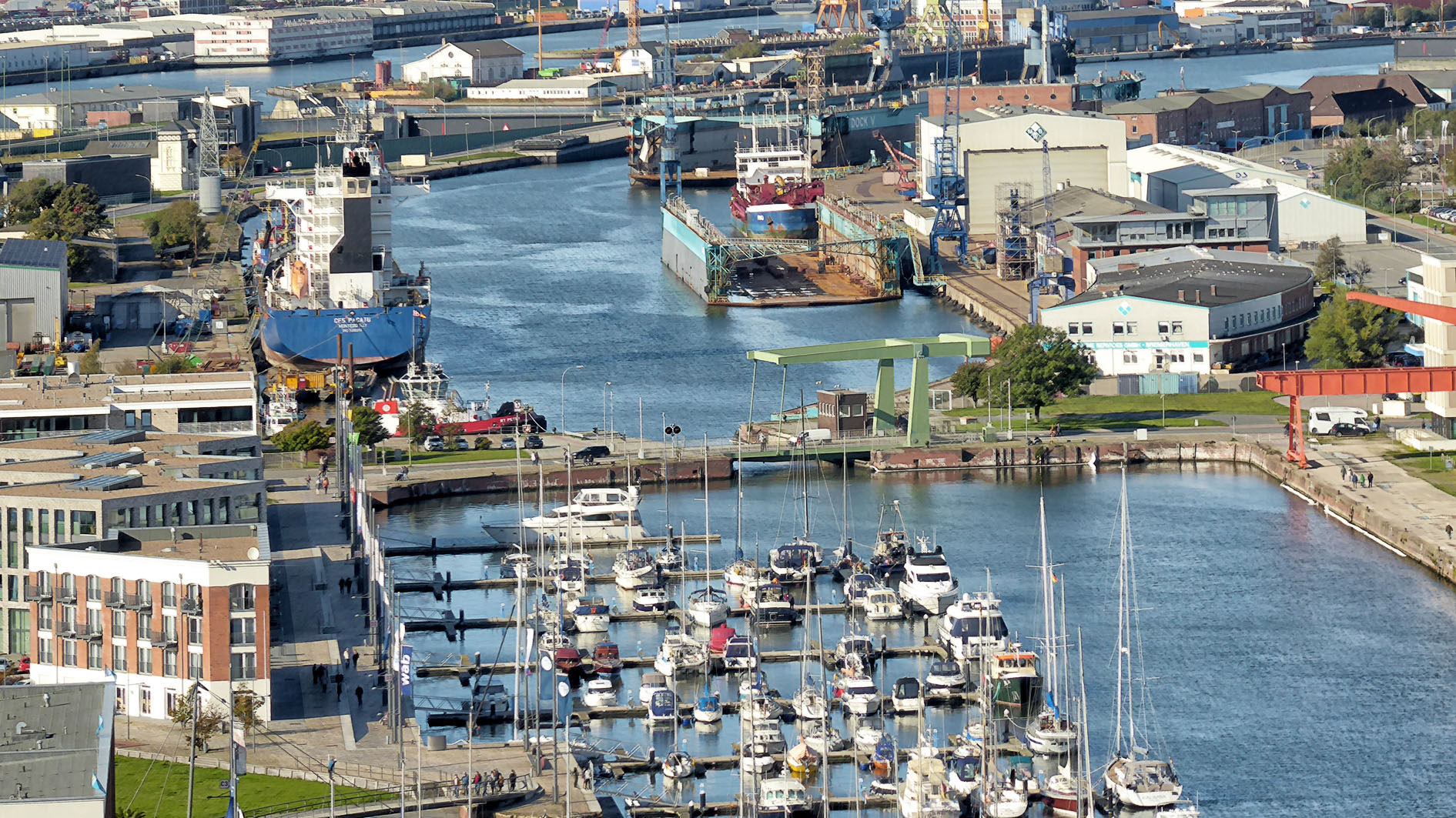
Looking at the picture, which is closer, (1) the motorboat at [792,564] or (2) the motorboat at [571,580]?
(2) the motorboat at [571,580]

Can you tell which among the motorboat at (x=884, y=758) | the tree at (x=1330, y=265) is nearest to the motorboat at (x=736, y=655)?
the motorboat at (x=884, y=758)

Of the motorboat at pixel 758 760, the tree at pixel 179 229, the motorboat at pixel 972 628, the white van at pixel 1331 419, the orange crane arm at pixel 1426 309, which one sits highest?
the tree at pixel 179 229

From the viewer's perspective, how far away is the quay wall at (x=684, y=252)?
224 feet

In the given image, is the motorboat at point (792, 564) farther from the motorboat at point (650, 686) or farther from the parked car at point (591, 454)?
the parked car at point (591, 454)

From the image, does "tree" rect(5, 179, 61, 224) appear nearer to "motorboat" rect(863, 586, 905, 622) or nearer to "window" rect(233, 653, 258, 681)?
"motorboat" rect(863, 586, 905, 622)

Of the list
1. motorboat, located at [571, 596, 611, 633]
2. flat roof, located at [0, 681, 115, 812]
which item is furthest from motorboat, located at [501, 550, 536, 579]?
flat roof, located at [0, 681, 115, 812]

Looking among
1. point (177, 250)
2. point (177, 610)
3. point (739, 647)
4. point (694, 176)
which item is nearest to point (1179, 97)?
point (694, 176)

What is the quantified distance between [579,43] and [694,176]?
6423 centimetres

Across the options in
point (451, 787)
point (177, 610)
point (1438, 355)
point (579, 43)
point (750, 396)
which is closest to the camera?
point (451, 787)

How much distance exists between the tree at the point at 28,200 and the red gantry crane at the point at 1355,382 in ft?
132

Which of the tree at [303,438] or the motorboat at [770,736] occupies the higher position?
the tree at [303,438]

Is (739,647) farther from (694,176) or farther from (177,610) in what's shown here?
(694,176)

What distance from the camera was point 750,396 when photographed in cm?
5078

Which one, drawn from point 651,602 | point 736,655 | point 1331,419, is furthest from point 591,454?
point 1331,419
